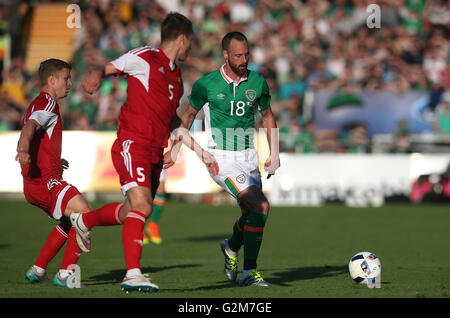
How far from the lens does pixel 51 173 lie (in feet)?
24.3

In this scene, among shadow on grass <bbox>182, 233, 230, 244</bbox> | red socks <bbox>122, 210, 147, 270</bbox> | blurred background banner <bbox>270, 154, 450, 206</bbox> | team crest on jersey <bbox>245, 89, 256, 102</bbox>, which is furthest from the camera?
blurred background banner <bbox>270, 154, 450, 206</bbox>

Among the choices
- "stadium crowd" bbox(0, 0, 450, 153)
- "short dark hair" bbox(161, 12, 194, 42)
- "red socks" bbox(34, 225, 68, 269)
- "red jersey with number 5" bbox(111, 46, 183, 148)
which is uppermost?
"stadium crowd" bbox(0, 0, 450, 153)

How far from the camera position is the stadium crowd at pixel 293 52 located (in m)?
21.0

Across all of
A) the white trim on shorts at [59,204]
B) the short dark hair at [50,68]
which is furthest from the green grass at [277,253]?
the short dark hair at [50,68]

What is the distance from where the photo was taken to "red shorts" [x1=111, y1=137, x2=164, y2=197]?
6.54 metres

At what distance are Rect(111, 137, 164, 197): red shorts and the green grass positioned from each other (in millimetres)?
926

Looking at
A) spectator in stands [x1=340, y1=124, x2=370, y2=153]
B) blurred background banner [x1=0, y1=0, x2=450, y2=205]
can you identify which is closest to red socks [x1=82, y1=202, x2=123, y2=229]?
blurred background banner [x1=0, y1=0, x2=450, y2=205]

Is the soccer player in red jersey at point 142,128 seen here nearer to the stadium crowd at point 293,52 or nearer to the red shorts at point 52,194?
the red shorts at point 52,194

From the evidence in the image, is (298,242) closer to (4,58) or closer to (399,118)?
(399,118)

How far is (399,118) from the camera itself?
802 inches

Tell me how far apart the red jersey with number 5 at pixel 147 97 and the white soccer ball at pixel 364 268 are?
87.6 inches

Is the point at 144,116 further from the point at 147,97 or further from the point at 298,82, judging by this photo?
the point at 298,82

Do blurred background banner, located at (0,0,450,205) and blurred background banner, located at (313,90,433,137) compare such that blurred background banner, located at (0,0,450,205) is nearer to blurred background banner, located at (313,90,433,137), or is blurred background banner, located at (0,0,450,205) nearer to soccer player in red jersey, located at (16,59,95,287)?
blurred background banner, located at (313,90,433,137)

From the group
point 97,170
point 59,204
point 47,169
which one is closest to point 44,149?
point 47,169
